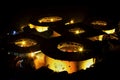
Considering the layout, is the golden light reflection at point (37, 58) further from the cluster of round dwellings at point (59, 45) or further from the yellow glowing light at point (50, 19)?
the yellow glowing light at point (50, 19)

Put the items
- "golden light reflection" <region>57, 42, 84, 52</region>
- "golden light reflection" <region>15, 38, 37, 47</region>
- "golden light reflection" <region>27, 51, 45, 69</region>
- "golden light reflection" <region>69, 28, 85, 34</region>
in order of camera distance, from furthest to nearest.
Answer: "golden light reflection" <region>69, 28, 85, 34</region>, "golden light reflection" <region>15, 38, 37, 47</region>, "golden light reflection" <region>57, 42, 84, 52</region>, "golden light reflection" <region>27, 51, 45, 69</region>

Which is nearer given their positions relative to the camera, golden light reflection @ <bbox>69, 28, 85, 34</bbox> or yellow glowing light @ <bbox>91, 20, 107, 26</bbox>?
golden light reflection @ <bbox>69, 28, 85, 34</bbox>

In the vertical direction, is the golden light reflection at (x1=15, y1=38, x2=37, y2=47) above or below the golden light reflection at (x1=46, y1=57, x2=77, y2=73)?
above

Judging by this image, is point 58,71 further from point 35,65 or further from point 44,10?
point 44,10

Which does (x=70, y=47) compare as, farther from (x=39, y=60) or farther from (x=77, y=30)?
(x=77, y=30)

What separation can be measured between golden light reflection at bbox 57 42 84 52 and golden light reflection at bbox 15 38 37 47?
1117 millimetres

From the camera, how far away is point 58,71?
685 centimetres

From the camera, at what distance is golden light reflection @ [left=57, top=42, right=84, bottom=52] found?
763 cm

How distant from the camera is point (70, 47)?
7.88m

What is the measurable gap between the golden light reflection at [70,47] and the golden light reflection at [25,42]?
1.12 m

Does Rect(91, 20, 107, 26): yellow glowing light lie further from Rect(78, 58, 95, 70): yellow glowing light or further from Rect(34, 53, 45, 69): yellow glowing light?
Rect(34, 53, 45, 69): yellow glowing light

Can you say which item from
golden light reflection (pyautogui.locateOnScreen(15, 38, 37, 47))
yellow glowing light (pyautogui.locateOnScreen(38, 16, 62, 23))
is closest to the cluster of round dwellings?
golden light reflection (pyautogui.locateOnScreen(15, 38, 37, 47))

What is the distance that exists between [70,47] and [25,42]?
6.13 feet

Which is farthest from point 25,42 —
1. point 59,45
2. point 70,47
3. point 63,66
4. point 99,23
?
point 99,23
